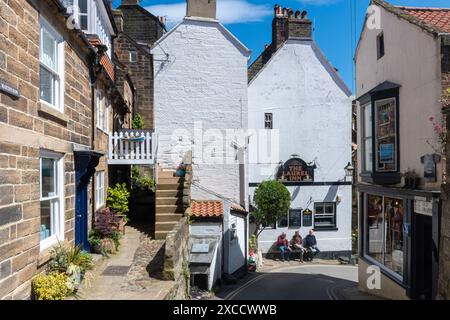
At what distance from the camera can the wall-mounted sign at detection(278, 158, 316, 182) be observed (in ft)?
74.4

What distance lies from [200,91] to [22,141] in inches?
524

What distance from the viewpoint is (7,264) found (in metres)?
5.49

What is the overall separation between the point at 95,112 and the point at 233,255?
9435 millimetres

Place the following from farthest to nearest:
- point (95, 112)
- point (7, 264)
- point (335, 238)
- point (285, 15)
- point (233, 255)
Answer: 1. point (285, 15)
2. point (335, 238)
3. point (233, 255)
4. point (95, 112)
5. point (7, 264)

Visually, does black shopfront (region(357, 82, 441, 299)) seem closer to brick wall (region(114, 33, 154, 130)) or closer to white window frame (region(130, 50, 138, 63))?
brick wall (region(114, 33, 154, 130))

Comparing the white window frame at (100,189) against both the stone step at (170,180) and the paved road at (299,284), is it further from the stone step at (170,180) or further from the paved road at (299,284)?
the paved road at (299,284)

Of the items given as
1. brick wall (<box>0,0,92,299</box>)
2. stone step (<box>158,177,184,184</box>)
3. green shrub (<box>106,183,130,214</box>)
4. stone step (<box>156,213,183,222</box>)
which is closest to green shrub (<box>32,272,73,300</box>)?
brick wall (<box>0,0,92,299</box>)

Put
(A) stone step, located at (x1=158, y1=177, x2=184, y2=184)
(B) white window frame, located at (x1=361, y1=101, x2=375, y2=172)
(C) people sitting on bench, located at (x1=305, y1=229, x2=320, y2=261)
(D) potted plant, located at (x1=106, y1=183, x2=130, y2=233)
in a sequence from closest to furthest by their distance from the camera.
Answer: (B) white window frame, located at (x1=361, y1=101, x2=375, y2=172) → (D) potted plant, located at (x1=106, y1=183, x2=130, y2=233) → (A) stone step, located at (x1=158, y1=177, x2=184, y2=184) → (C) people sitting on bench, located at (x1=305, y1=229, x2=320, y2=261)

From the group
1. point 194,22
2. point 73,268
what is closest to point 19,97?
point 73,268

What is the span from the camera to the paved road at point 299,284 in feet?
47.4

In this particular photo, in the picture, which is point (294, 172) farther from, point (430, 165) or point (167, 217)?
point (430, 165)

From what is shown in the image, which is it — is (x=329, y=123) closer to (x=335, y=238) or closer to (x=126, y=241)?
(x=335, y=238)

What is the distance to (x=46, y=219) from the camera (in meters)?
7.55

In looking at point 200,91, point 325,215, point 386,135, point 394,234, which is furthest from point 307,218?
point 386,135
